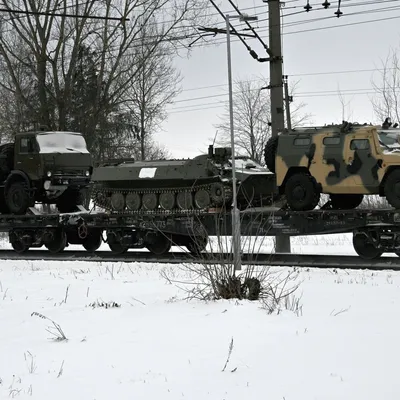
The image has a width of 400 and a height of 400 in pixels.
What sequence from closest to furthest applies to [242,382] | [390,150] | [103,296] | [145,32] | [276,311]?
1. [242,382]
2. [276,311]
3. [103,296]
4. [390,150]
5. [145,32]

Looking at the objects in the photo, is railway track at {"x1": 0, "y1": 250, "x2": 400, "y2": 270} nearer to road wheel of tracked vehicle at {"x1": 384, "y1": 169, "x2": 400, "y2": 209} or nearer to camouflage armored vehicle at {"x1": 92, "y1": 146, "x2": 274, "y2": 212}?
road wheel of tracked vehicle at {"x1": 384, "y1": 169, "x2": 400, "y2": 209}

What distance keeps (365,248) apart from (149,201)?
18.8 feet

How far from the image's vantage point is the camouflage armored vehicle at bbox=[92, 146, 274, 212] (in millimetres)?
17203

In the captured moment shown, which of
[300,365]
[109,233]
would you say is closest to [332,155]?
[109,233]

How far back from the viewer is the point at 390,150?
15305 millimetres

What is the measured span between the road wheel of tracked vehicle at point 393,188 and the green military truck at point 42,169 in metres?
8.98

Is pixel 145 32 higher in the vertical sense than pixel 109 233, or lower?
higher

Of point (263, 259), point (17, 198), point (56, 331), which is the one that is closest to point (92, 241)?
point (17, 198)

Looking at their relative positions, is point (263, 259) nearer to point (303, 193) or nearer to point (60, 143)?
point (303, 193)

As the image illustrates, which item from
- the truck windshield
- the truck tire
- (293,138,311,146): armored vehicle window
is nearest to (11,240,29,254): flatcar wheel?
the truck tire

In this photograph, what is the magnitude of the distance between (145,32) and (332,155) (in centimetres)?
1839

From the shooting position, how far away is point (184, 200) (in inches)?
700

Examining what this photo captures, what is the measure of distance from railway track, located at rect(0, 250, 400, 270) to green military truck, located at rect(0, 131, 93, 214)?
1616mm

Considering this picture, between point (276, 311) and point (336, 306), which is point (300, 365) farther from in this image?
point (336, 306)
